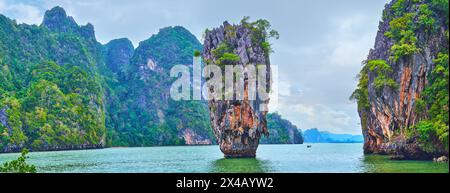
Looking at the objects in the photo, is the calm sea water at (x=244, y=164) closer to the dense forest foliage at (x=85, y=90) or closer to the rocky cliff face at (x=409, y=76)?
the rocky cliff face at (x=409, y=76)

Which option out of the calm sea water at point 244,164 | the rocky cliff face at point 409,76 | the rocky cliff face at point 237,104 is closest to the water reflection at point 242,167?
the calm sea water at point 244,164

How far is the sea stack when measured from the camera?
72.7 feet

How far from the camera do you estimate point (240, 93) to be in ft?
73.0

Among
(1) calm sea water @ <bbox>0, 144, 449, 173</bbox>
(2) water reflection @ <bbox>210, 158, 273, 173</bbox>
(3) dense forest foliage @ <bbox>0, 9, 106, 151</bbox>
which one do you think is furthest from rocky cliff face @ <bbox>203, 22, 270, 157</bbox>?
(3) dense forest foliage @ <bbox>0, 9, 106, 151</bbox>

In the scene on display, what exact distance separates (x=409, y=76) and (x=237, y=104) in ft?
27.3

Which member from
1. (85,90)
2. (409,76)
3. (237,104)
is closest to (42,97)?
(85,90)

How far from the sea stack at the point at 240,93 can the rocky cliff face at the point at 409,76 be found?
576 cm

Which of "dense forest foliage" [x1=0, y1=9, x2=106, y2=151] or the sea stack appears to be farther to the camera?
"dense forest foliage" [x1=0, y1=9, x2=106, y2=151]

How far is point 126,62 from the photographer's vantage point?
9206 cm

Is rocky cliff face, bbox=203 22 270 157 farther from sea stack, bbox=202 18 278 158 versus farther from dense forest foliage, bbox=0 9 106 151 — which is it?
dense forest foliage, bbox=0 9 106 151

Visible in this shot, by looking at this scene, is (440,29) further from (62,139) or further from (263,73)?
(62,139)

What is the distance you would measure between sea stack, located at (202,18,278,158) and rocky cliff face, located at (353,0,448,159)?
5.76m

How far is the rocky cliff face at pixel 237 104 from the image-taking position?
22.2 m

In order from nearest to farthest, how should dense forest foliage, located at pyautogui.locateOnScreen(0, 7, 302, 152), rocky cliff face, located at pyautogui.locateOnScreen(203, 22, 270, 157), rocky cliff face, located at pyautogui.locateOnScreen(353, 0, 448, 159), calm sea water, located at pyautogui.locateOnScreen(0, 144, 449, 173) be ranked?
1. calm sea water, located at pyautogui.locateOnScreen(0, 144, 449, 173)
2. rocky cliff face, located at pyautogui.locateOnScreen(353, 0, 448, 159)
3. rocky cliff face, located at pyautogui.locateOnScreen(203, 22, 270, 157)
4. dense forest foliage, located at pyautogui.locateOnScreen(0, 7, 302, 152)
